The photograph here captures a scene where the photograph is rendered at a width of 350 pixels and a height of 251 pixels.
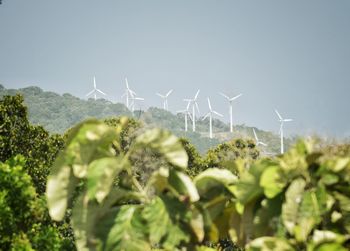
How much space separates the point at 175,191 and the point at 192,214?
22 cm

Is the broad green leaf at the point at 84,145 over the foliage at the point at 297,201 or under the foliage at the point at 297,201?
over

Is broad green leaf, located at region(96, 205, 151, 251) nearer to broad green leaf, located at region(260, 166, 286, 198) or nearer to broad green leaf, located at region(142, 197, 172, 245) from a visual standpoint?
broad green leaf, located at region(142, 197, 172, 245)

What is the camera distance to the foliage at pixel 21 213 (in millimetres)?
5902

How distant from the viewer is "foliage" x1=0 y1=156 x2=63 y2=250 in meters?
5.90

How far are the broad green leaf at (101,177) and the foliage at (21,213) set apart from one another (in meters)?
2.70

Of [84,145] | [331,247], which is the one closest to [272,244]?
[331,247]

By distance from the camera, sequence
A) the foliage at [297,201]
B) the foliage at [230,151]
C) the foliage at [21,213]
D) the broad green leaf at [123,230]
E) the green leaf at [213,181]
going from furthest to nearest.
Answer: the foliage at [230,151]
the foliage at [21,213]
the green leaf at [213,181]
the broad green leaf at [123,230]
the foliage at [297,201]

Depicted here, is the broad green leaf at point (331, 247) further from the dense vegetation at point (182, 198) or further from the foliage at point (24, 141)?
the foliage at point (24, 141)

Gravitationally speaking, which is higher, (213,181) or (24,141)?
(213,181)

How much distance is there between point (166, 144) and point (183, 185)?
0.32m

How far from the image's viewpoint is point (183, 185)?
12.3ft

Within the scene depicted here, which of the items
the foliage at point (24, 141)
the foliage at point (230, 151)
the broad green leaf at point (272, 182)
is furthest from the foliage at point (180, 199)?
the foliage at point (230, 151)

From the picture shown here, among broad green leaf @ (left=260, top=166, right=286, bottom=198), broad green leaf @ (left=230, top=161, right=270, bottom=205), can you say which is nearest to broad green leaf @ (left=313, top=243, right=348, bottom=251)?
broad green leaf @ (left=260, top=166, right=286, bottom=198)

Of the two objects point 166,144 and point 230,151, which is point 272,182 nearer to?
point 166,144
